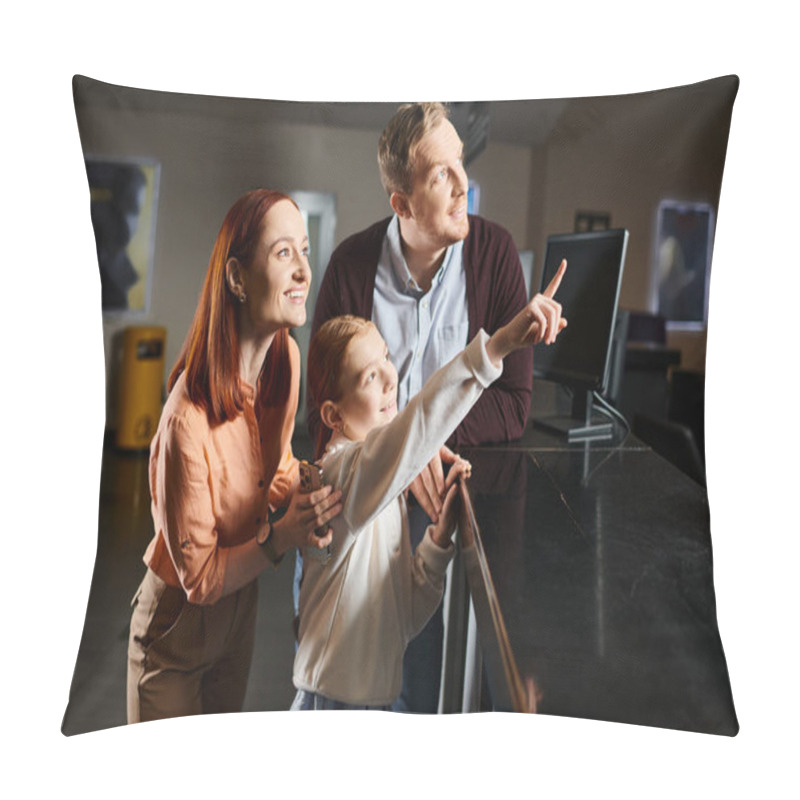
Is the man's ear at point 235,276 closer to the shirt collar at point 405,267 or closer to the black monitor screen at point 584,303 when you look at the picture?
the shirt collar at point 405,267

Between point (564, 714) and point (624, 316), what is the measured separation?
2.33 ft

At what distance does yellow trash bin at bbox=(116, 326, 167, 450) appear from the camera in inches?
68.2

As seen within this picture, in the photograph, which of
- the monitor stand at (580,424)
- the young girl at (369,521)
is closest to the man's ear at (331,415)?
the young girl at (369,521)

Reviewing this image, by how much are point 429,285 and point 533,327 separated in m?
0.20

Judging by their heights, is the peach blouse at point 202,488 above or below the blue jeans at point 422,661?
above

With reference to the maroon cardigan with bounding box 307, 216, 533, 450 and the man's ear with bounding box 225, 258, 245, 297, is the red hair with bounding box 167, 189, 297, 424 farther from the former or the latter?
the maroon cardigan with bounding box 307, 216, 533, 450

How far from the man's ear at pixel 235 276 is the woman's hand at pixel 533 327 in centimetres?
45

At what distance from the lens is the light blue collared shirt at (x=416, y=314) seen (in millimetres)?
1733

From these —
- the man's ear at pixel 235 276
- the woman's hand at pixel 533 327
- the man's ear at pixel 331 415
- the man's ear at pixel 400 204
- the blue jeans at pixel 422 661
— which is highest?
the man's ear at pixel 400 204

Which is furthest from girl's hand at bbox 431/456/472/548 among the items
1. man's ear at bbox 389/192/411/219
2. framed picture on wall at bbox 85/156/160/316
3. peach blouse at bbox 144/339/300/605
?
framed picture on wall at bbox 85/156/160/316

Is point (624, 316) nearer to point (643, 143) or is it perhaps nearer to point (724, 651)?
point (643, 143)

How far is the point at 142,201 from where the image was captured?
1725mm

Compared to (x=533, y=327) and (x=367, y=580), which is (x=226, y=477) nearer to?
(x=367, y=580)

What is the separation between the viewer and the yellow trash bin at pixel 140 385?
1.73 meters
